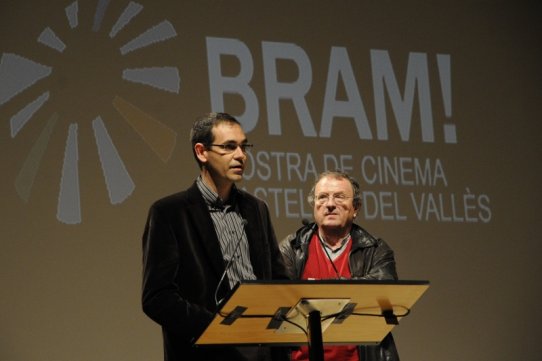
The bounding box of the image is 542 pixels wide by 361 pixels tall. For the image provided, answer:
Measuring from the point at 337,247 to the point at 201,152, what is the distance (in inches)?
42.8

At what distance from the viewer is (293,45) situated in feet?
18.4

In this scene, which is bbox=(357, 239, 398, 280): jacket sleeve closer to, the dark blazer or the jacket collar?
the jacket collar

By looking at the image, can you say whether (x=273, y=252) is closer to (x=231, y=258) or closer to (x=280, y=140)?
(x=231, y=258)

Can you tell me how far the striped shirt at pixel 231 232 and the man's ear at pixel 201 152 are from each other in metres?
0.08

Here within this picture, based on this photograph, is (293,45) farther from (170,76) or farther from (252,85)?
(170,76)

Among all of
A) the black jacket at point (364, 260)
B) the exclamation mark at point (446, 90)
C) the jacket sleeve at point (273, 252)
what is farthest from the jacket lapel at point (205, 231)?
the exclamation mark at point (446, 90)

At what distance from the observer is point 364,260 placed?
3945 mm

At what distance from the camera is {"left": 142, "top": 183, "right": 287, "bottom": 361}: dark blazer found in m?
2.85

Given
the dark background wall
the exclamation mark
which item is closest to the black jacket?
the dark background wall

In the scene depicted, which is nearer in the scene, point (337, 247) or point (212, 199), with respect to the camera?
point (212, 199)

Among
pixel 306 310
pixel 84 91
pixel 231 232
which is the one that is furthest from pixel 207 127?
pixel 84 91

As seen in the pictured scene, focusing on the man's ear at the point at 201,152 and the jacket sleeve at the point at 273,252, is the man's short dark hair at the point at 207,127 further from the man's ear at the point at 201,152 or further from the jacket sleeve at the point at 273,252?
the jacket sleeve at the point at 273,252

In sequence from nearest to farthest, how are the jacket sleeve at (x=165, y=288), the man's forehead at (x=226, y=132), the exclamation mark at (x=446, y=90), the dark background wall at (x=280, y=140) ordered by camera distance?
the jacket sleeve at (x=165, y=288)
the man's forehead at (x=226, y=132)
the dark background wall at (x=280, y=140)
the exclamation mark at (x=446, y=90)

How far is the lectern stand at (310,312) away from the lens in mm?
2545
